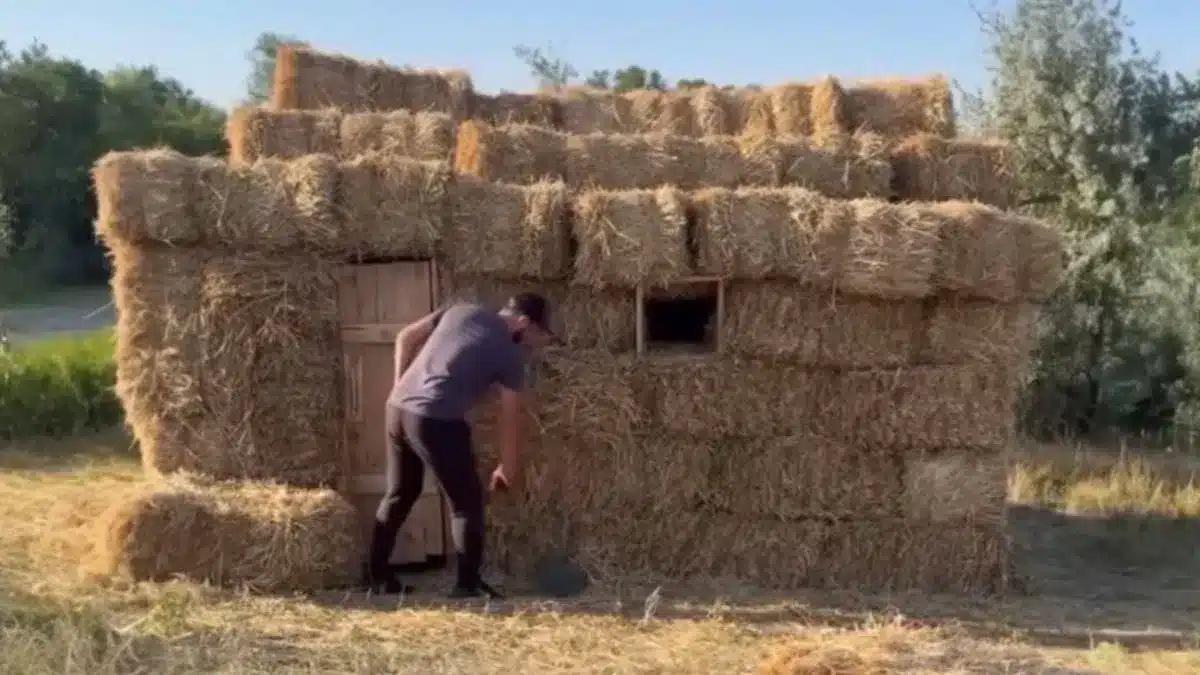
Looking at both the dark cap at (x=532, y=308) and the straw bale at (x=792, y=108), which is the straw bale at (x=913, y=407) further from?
the straw bale at (x=792, y=108)

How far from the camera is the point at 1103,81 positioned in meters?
18.3

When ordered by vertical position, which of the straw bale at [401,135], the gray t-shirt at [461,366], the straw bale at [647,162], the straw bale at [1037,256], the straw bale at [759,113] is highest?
the straw bale at [759,113]

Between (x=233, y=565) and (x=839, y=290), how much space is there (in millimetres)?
4299

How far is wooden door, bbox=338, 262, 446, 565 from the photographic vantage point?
367 inches

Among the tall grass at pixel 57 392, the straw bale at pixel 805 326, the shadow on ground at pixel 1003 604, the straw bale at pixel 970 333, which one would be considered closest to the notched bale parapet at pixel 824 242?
the straw bale at pixel 805 326

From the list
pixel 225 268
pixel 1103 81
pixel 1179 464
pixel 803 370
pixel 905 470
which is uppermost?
pixel 1103 81

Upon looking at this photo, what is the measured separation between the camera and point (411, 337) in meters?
8.78

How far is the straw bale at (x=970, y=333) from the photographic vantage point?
9.41m

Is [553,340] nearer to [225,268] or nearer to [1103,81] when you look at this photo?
[225,268]

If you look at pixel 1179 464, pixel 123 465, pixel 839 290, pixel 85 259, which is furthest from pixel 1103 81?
pixel 85 259

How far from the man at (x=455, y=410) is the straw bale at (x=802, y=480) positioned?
1601 millimetres

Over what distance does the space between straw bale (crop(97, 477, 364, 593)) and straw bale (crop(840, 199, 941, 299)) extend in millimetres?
3748

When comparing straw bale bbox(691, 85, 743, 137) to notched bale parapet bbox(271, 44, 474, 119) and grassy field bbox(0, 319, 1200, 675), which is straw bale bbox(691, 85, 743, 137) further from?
grassy field bbox(0, 319, 1200, 675)

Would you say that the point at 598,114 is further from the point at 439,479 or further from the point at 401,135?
the point at 439,479
